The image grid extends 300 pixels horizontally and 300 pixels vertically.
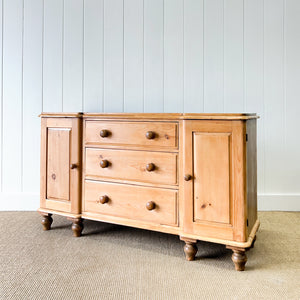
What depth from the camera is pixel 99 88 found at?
2672 mm

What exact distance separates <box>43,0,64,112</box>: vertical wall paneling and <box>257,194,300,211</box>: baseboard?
1715 millimetres

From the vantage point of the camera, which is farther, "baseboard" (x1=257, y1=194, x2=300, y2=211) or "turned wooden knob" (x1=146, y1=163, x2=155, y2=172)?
"baseboard" (x1=257, y1=194, x2=300, y2=211)

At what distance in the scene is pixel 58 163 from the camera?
212 cm

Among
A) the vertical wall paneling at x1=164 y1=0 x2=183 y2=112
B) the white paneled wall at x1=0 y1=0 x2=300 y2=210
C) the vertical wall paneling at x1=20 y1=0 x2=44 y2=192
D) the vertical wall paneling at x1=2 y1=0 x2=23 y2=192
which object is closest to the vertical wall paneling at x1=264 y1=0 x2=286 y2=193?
the white paneled wall at x1=0 y1=0 x2=300 y2=210

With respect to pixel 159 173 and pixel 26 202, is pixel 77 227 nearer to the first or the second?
pixel 159 173

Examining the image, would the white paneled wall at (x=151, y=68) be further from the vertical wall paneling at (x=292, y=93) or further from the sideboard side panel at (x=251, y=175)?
Result: the sideboard side panel at (x=251, y=175)

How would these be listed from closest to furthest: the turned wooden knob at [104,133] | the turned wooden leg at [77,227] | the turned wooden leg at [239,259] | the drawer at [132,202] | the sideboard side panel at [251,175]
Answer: the turned wooden leg at [239,259] → the sideboard side panel at [251,175] → the drawer at [132,202] → the turned wooden knob at [104,133] → the turned wooden leg at [77,227]

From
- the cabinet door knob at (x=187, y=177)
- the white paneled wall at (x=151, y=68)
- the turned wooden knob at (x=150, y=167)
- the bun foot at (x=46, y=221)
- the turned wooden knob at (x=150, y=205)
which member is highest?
the white paneled wall at (x=151, y=68)

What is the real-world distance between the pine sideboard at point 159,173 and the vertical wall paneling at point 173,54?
78 cm

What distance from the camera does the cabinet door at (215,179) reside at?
→ 1614 millimetres

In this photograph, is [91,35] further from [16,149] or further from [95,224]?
[95,224]

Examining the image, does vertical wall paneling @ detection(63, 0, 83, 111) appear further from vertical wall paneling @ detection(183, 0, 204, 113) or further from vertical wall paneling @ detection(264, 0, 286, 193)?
vertical wall paneling @ detection(264, 0, 286, 193)

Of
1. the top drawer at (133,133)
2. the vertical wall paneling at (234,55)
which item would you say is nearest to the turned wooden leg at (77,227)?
the top drawer at (133,133)

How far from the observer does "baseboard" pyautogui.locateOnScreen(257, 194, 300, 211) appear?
258 cm
